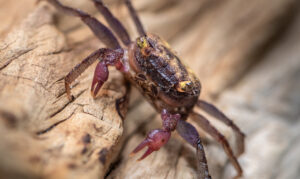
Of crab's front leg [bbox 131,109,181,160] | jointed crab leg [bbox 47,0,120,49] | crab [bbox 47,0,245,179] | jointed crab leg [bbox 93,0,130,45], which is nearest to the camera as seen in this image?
crab's front leg [bbox 131,109,181,160]

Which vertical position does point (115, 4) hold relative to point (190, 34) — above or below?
above

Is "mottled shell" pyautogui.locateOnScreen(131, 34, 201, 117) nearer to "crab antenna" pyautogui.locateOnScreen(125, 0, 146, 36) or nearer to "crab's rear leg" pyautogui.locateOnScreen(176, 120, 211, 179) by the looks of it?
"crab's rear leg" pyautogui.locateOnScreen(176, 120, 211, 179)

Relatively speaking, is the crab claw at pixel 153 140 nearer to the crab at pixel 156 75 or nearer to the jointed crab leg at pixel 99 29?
the crab at pixel 156 75

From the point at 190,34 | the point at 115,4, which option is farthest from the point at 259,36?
the point at 115,4

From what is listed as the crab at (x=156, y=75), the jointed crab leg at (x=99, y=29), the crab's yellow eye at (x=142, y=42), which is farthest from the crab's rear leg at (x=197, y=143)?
the jointed crab leg at (x=99, y=29)

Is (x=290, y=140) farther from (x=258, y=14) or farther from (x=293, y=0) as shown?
(x=293, y=0)

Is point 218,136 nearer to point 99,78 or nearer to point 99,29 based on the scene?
point 99,78

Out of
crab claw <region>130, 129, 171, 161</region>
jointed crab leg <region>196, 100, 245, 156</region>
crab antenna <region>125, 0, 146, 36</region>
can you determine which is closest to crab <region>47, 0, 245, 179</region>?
crab claw <region>130, 129, 171, 161</region>

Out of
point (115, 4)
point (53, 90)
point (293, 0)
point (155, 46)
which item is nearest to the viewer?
point (53, 90)
